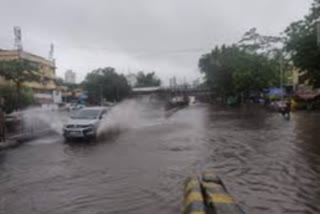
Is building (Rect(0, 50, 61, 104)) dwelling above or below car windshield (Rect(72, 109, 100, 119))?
above

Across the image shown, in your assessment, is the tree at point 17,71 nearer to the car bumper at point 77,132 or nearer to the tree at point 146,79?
the car bumper at point 77,132

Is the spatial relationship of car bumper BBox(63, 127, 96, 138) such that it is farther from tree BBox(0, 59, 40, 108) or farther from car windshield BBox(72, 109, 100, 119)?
tree BBox(0, 59, 40, 108)

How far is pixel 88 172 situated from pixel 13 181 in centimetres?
205

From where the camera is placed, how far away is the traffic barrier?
648 cm

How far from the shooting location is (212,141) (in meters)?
19.1

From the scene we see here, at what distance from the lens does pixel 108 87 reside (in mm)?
86062

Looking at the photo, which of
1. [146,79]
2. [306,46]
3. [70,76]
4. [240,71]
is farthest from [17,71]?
[70,76]

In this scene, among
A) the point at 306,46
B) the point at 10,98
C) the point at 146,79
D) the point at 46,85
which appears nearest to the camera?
the point at 306,46

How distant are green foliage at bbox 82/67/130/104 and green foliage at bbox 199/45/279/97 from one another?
19083mm

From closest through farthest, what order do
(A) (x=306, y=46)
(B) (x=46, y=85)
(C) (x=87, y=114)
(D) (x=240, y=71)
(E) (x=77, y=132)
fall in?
(E) (x=77, y=132) → (C) (x=87, y=114) → (A) (x=306, y=46) → (D) (x=240, y=71) → (B) (x=46, y=85)

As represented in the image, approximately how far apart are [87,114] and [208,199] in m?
16.3

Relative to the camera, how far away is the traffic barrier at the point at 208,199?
255 inches

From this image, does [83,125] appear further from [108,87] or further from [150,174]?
[108,87]

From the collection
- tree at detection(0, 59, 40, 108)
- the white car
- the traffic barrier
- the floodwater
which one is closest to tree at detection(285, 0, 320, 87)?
the floodwater
